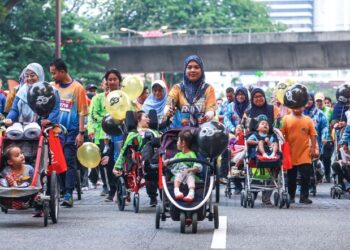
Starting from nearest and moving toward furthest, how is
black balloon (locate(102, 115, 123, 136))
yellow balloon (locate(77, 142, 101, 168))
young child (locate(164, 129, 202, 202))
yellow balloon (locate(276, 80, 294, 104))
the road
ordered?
the road → young child (locate(164, 129, 202, 202)) → black balloon (locate(102, 115, 123, 136)) → yellow balloon (locate(77, 142, 101, 168)) → yellow balloon (locate(276, 80, 294, 104))

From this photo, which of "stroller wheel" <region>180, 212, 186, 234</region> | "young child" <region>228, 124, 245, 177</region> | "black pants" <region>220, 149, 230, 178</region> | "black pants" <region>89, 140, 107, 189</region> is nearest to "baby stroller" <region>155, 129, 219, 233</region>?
"stroller wheel" <region>180, 212, 186, 234</region>

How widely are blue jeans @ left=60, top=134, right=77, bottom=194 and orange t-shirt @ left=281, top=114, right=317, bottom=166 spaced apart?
3.18 meters

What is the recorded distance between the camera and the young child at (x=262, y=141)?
17.3m

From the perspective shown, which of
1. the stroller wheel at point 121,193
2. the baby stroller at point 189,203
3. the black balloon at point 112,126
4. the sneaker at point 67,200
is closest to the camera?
the baby stroller at point 189,203

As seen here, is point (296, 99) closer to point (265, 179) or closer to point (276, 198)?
point (265, 179)

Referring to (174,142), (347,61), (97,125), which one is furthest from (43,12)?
(174,142)

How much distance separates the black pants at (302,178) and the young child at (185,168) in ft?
16.3

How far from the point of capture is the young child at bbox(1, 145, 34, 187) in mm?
13414

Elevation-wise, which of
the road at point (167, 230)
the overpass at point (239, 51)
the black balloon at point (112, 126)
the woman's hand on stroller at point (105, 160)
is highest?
the overpass at point (239, 51)

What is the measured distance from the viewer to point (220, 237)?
12133 millimetres

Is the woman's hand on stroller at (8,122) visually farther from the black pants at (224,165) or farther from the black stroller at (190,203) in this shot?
the black pants at (224,165)

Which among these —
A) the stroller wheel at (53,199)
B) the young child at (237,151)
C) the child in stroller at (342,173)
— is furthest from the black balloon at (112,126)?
the child in stroller at (342,173)

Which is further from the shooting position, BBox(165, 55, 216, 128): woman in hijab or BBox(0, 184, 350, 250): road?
BBox(165, 55, 216, 128): woman in hijab

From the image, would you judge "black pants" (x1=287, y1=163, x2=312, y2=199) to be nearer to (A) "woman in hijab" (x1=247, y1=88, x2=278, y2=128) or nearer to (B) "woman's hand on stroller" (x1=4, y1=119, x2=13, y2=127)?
(A) "woman in hijab" (x1=247, y1=88, x2=278, y2=128)
